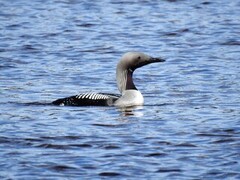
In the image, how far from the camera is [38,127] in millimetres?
11508

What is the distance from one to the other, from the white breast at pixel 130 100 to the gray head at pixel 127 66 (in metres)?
0.33

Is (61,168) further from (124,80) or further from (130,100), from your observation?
(124,80)

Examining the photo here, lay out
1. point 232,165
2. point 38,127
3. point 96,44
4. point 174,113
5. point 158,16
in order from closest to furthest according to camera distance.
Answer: point 232,165
point 38,127
point 174,113
point 96,44
point 158,16

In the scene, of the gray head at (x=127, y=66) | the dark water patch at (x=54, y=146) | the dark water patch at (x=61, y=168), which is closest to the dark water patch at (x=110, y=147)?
the dark water patch at (x=54, y=146)

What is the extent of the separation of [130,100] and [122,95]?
290 mm

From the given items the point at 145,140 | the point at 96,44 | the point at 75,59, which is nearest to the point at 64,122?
the point at 145,140

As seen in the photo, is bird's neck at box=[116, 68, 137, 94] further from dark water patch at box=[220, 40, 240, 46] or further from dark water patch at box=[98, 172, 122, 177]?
dark water patch at box=[220, 40, 240, 46]

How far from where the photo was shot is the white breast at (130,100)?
42.9 ft

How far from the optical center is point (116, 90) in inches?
579

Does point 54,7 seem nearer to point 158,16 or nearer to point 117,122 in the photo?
point 158,16

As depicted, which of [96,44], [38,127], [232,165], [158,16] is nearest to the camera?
[232,165]

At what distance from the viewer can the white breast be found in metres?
13.1

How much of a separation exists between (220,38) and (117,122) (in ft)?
25.2

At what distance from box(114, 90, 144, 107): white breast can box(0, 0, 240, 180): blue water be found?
130 millimetres
